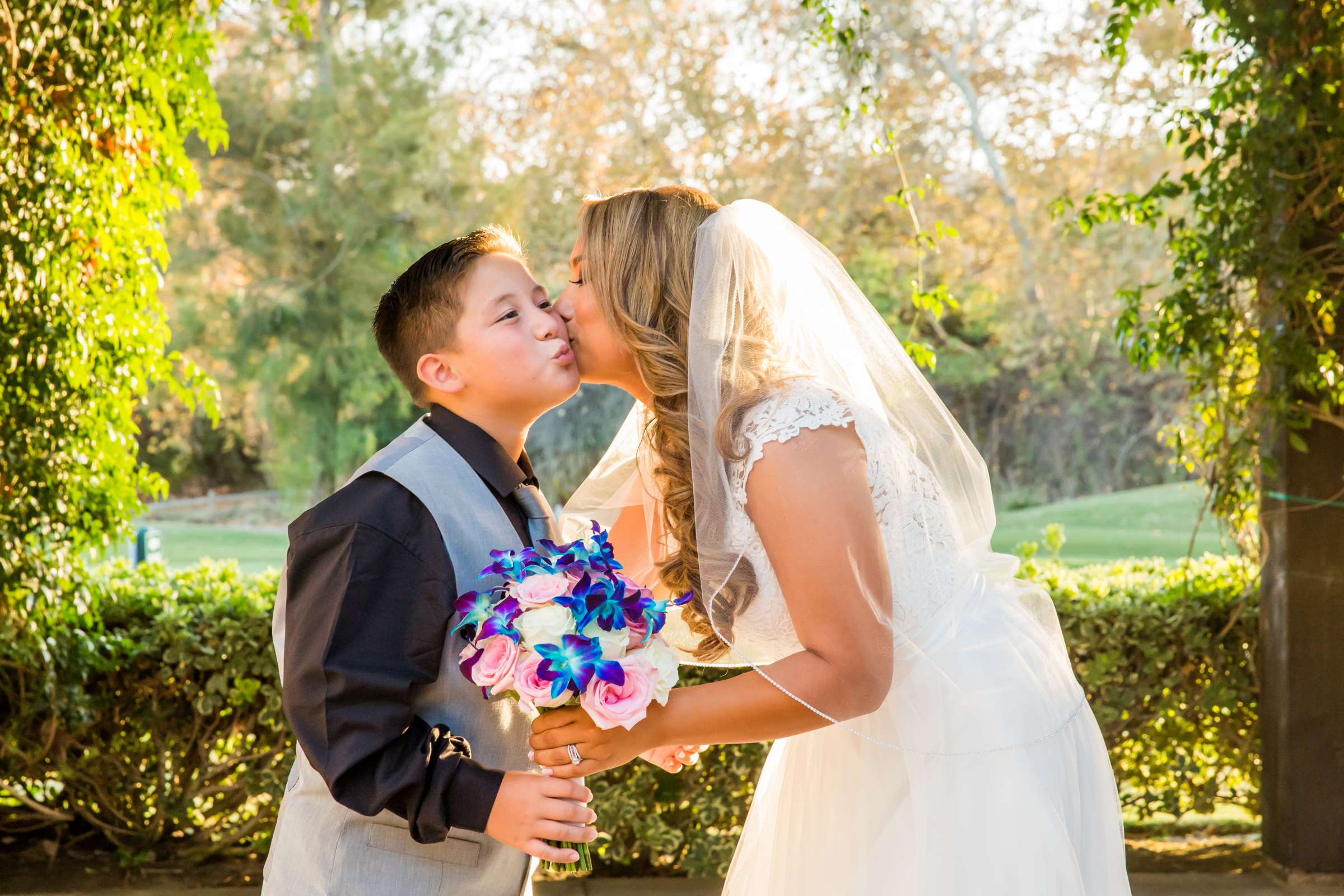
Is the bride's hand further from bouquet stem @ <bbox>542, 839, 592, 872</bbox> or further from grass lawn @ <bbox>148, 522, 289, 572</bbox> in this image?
grass lawn @ <bbox>148, 522, 289, 572</bbox>

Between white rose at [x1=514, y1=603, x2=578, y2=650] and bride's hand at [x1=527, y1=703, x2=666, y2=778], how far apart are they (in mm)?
170

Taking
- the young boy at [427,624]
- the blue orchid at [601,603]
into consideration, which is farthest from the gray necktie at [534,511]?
the blue orchid at [601,603]

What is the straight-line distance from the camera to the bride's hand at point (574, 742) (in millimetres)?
1646

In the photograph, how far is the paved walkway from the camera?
3.86m

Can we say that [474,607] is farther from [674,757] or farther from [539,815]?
[674,757]

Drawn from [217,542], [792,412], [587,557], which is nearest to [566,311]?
[792,412]

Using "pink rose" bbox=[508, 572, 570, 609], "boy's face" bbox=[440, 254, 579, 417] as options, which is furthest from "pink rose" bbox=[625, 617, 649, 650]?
"boy's face" bbox=[440, 254, 579, 417]

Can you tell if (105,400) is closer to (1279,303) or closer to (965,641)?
(965,641)

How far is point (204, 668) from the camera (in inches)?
151

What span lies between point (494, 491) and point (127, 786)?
2.80m

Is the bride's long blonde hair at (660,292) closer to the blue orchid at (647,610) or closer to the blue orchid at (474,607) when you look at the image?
the blue orchid at (647,610)

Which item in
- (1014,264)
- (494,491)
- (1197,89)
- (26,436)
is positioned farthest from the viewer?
(1014,264)

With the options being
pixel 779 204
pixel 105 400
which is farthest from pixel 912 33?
pixel 105 400

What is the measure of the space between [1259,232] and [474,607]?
323 centimetres
